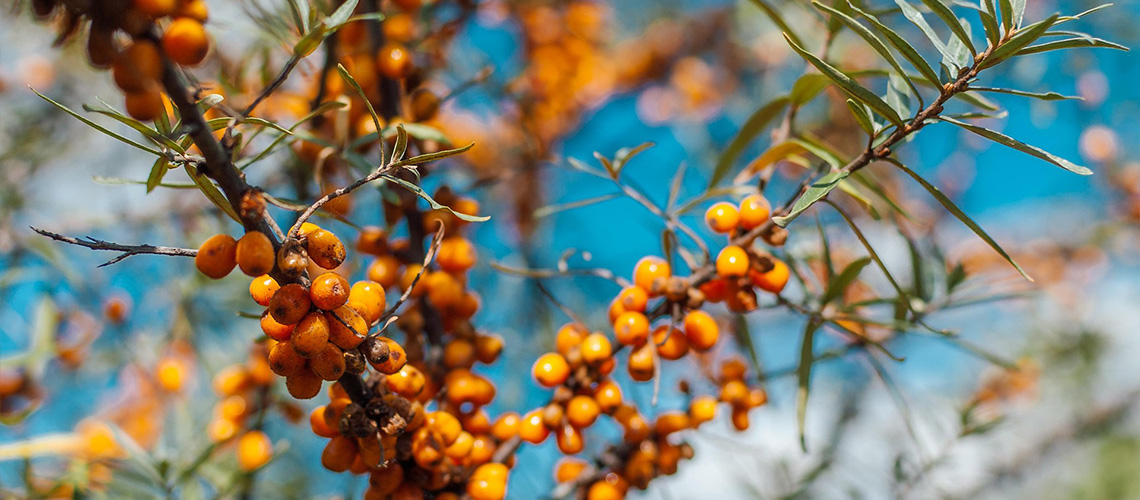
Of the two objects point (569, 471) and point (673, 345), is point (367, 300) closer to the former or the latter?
point (673, 345)

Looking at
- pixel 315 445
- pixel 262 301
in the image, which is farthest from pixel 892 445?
pixel 262 301

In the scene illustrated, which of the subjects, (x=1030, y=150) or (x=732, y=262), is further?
(x=732, y=262)

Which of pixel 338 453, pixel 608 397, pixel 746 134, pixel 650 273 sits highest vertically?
pixel 746 134

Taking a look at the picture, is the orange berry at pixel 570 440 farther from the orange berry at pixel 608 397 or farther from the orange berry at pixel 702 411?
the orange berry at pixel 702 411

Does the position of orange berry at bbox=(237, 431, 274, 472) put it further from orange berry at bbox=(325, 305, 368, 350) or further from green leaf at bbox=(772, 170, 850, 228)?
green leaf at bbox=(772, 170, 850, 228)

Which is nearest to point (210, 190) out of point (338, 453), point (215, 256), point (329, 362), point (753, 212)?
point (215, 256)

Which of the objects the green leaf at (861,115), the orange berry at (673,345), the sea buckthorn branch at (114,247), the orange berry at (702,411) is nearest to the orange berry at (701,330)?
the orange berry at (673,345)
